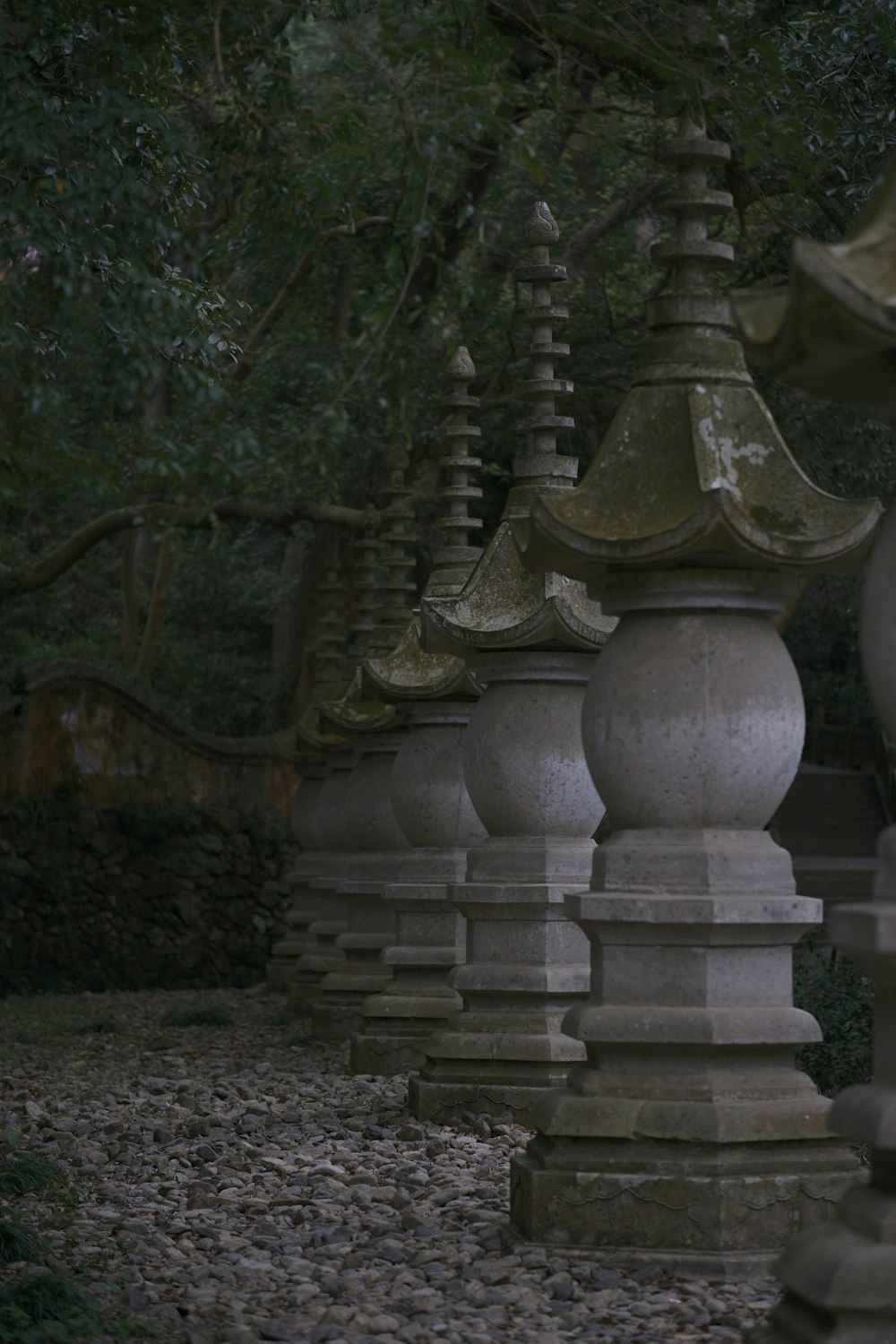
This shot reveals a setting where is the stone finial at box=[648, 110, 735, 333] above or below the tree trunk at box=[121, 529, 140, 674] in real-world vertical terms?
below

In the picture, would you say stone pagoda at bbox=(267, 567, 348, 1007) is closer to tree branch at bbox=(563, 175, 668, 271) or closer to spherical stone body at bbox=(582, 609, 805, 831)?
tree branch at bbox=(563, 175, 668, 271)

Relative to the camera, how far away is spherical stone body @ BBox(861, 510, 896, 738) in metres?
3.32

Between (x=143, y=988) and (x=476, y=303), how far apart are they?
23.5 ft

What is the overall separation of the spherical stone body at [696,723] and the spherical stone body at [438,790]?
149 inches

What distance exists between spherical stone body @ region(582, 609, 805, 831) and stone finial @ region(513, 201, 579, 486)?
2.40 metres

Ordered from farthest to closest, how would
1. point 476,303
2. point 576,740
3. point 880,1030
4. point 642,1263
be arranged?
point 476,303 < point 576,740 < point 642,1263 < point 880,1030

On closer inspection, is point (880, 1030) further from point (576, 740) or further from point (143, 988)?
point (143, 988)

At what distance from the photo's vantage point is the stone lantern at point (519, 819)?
6.89 m

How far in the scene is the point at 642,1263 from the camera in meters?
4.70

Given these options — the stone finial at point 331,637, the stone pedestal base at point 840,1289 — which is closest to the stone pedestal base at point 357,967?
the stone finial at point 331,637

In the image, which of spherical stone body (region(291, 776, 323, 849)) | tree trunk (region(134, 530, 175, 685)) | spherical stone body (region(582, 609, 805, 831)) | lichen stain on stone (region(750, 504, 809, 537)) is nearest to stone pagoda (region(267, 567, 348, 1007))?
spherical stone body (region(291, 776, 323, 849))

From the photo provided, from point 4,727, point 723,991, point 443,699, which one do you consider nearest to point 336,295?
point 4,727

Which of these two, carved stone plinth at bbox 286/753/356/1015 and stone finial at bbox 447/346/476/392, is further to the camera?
carved stone plinth at bbox 286/753/356/1015

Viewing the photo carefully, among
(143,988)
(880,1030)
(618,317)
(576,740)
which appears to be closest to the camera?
(880,1030)
